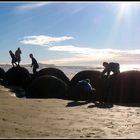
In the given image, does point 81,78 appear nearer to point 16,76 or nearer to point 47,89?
point 47,89

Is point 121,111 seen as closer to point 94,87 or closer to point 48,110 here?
point 48,110

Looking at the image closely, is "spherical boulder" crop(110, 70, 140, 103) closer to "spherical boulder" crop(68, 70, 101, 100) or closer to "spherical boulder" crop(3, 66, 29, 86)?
"spherical boulder" crop(68, 70, 101, 100)

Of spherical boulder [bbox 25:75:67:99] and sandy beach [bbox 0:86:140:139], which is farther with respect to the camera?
spherical boulder [bbox 25:75:67:99]

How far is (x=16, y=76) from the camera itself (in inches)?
941

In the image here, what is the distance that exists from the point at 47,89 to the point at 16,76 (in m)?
7.63

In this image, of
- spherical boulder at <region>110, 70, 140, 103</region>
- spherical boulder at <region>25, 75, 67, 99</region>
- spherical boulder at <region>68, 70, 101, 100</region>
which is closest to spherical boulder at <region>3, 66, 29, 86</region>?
spherical boulder at <region>68, 70, 101, 100</region>

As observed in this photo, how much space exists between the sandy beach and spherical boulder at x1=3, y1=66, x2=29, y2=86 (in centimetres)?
1045

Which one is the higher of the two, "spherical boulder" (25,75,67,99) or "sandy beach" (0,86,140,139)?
"spherical boulder" (25,75,67,99)

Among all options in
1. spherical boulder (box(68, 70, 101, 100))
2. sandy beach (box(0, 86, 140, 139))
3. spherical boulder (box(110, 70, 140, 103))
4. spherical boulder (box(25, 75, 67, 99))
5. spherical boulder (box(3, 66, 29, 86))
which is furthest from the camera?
spherical boulder (box(3, 66, 29, 86))

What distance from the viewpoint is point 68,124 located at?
→ 9.46 m

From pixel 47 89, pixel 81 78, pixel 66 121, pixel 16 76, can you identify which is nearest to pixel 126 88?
pixel 81 78

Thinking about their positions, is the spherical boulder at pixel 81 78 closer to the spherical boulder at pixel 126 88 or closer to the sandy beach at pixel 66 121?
the spherical boulder at pixel 126 88

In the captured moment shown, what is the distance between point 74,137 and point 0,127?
5.82 ft

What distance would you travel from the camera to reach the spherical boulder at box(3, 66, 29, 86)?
2367 centimetres
